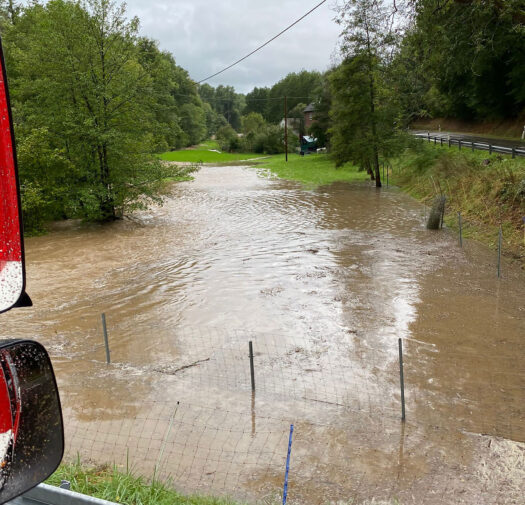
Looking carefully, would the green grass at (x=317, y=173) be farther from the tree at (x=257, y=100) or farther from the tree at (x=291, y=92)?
the tree at (x=257, y=100)

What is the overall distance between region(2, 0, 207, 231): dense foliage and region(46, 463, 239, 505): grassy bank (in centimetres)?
1667

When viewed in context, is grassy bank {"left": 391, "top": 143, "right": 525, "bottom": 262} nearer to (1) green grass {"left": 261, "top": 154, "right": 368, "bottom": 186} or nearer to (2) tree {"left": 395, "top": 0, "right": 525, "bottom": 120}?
(2) tree {"left": 395, "top": 0, "right": 525, "bottom": 120}

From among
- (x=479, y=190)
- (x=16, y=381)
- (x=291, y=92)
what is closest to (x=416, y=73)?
(x=479, y=190)

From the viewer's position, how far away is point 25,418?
111cm

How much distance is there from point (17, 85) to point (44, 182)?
522 cm

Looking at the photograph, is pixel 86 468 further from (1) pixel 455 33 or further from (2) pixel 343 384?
(1) pixel 455 33

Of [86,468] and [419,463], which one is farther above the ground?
[86,468]

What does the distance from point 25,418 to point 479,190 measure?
22847mm

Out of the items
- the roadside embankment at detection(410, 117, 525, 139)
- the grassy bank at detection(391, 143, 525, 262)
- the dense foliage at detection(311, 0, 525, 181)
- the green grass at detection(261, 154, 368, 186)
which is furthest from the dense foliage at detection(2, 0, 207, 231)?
the roadside embankment at detection(410, 117, 525, 139)

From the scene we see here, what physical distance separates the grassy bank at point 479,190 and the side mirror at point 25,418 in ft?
52.7

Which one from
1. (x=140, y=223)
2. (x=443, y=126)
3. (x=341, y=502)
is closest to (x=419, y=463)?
(x=341, y=502)

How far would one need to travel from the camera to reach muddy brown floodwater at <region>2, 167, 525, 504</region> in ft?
19.2

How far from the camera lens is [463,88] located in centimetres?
4278

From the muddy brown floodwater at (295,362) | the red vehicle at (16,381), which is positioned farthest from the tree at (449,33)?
the red vehicle at (16,381)
